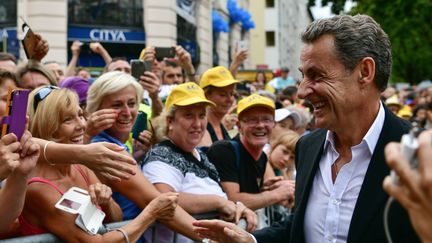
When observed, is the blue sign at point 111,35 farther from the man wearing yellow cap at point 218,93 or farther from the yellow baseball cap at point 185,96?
the yellow baseball cap at point 185,96

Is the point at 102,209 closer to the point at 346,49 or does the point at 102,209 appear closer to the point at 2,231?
the point at 2,231

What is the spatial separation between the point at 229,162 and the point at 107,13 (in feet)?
56.3

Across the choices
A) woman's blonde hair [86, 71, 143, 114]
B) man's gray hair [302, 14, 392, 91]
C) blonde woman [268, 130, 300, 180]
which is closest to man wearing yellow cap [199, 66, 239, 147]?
blonde woman [268, 130, 300, 180]

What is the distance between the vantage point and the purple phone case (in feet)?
9.11

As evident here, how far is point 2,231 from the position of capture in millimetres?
3145

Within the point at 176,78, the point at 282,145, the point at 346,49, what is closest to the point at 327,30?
the point at 346,49

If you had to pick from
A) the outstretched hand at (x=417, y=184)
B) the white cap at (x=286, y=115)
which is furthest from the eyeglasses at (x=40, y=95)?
the white cap at (x=286, y=115)

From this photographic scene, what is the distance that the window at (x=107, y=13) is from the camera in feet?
67.7

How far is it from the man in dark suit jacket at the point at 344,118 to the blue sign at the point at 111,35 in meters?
18.4

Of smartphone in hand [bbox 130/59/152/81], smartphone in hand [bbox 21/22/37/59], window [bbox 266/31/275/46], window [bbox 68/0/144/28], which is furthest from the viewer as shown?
window [bbox 266/31/275/46]

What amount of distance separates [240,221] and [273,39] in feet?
167

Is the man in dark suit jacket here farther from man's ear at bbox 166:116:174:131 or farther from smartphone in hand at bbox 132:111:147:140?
smartphone in hand at bbox 132:111:147:140

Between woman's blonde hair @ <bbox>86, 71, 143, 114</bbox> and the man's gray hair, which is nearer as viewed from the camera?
the man's gray hair

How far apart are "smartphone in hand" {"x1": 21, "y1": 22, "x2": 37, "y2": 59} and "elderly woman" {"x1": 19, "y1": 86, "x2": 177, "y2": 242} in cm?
154
